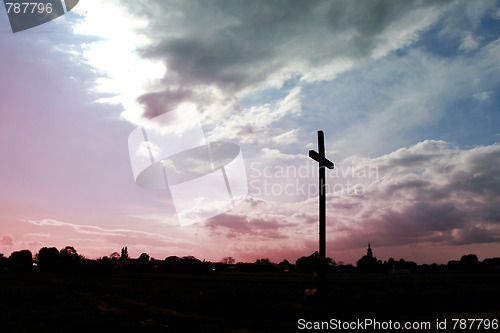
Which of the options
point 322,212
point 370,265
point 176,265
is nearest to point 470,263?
point 370,265

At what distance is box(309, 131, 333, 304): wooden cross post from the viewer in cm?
1471

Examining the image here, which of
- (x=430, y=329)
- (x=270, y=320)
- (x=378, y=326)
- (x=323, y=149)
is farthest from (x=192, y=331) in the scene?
(x=323, y=149)

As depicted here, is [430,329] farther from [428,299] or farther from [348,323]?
[428,299]

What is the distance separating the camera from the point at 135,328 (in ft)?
37.6

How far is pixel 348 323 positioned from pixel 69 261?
11567 centimetres

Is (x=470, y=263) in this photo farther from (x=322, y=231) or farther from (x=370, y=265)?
(x=322, y=231)

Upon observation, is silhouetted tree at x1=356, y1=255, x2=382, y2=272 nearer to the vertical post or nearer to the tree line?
the tree line

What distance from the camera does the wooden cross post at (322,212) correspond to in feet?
48.3

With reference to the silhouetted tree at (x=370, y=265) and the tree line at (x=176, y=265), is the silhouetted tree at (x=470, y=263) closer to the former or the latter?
the tree line at (x=176, y=265)

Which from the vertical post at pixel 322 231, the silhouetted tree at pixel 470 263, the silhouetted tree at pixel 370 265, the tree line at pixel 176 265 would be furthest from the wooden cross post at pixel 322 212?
the silhouetted tree at pixel 470 263

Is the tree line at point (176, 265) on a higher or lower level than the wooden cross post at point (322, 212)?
lower

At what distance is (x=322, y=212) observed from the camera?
15.4 m

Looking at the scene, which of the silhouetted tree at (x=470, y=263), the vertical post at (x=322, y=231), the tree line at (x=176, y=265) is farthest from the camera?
the silhouetted tree at (x=470, y=263)

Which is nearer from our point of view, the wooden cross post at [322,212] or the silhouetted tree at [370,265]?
the wooden cross post at [322,212]
